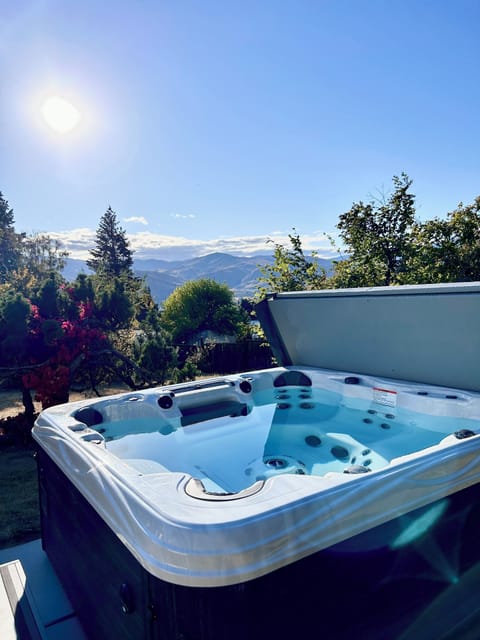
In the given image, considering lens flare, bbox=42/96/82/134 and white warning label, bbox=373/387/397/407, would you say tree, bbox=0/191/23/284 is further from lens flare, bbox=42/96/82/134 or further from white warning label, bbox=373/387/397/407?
white warning label, bbox=373/387/397/407

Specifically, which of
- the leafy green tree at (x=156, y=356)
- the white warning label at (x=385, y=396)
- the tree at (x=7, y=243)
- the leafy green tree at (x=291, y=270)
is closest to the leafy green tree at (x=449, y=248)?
the leafy green tree at (x=291, y=270)

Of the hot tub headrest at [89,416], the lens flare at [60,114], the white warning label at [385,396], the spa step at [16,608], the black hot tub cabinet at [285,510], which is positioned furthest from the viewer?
the lens flare at [60,114]

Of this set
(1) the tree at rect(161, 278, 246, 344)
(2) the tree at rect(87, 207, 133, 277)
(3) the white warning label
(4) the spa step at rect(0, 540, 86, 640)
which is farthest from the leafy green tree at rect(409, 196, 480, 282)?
(2) the tree at rect(87, 207, 133, 277)

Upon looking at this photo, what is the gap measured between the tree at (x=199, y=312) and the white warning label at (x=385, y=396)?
6599 mm

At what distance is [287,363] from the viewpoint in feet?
12.1

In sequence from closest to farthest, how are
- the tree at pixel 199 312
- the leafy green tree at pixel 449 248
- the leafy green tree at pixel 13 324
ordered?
the leafy green tree at pixel 13 324 → the leafy green tree at pixel 449 248 → the tree at pixel 199 312

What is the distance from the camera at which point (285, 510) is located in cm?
95

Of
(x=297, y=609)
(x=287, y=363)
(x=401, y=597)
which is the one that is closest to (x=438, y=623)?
(x=401, y=597)

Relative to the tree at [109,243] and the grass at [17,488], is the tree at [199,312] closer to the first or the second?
the grass at [17,488]

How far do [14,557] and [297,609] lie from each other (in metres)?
1.77

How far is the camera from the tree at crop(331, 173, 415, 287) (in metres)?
5.79

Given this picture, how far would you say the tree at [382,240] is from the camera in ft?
19.0

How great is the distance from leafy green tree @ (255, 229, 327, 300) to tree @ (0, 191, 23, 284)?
1528cm

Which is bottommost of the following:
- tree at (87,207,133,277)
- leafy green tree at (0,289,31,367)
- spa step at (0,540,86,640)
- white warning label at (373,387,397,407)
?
spa step at (0,540,86,640)
